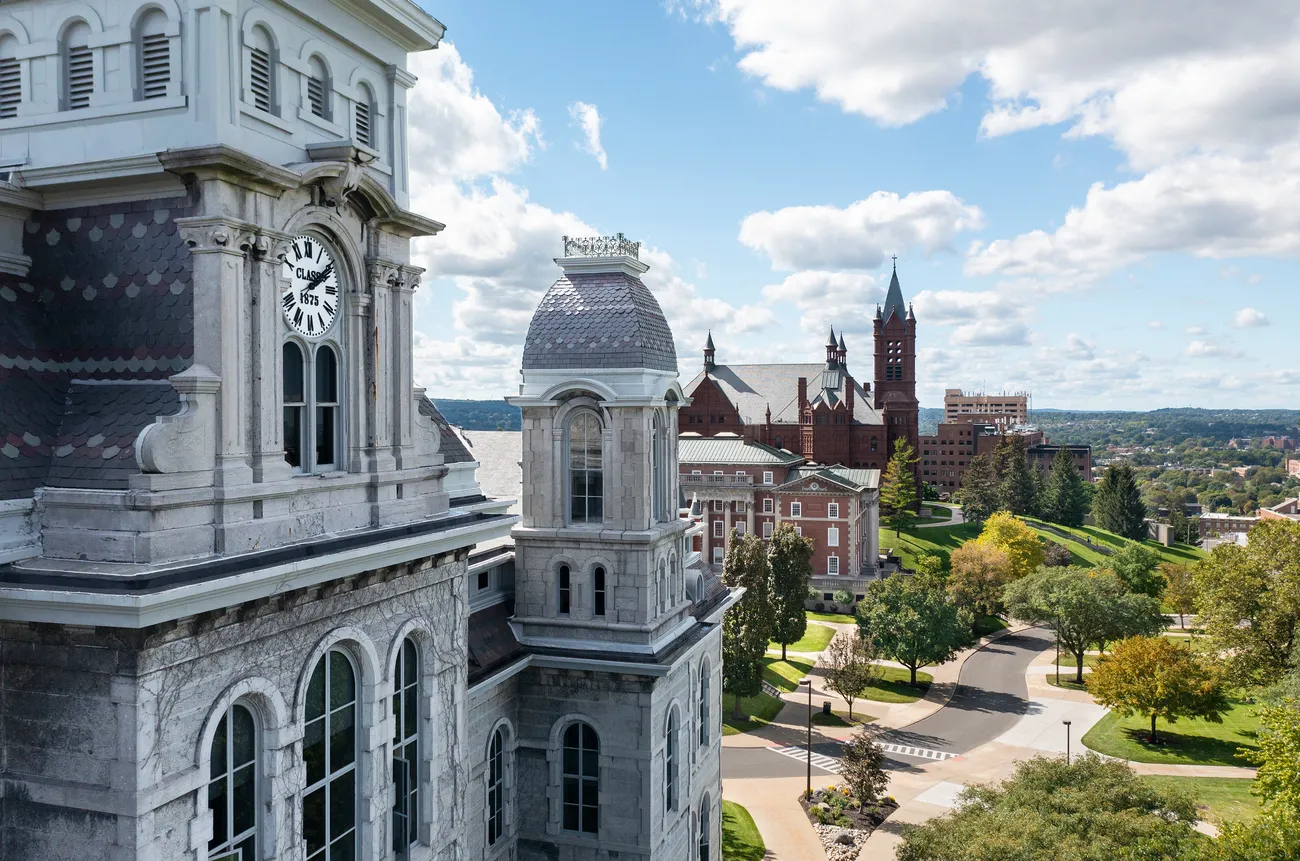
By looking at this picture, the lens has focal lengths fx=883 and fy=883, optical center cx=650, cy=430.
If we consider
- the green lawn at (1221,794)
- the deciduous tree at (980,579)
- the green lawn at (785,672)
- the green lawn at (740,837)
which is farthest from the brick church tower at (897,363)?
the green lawn at (740,837)

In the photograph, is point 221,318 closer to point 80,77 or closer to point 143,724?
point 80,77

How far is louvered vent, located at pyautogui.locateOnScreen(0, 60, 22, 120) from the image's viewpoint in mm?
14445

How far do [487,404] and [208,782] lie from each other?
121m

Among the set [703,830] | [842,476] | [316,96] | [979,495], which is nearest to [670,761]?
[703,830]

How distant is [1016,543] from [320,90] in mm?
89726

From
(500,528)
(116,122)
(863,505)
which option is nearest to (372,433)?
(500,528)

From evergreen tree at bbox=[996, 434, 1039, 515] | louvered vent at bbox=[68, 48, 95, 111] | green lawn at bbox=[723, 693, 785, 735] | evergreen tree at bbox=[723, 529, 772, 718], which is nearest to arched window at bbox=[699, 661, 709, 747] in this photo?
evergreen tree at bbox=[723, 529, 772, 718]

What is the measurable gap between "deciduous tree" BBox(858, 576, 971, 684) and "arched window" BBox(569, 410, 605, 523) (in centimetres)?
4136

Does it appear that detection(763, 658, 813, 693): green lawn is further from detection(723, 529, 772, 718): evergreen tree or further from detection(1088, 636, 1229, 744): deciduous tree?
detection(1088, 636, 1229, 744): deciduous tree

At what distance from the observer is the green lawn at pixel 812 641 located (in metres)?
72.1

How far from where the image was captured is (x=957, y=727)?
185ft

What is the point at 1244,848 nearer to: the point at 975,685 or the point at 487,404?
the point at 975,685

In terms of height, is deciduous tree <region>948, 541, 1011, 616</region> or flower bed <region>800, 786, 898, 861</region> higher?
deciduous tree <region>948, 541, 1011, 616</region>

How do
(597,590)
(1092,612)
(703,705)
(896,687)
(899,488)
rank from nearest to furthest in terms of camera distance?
(597,590) < (703,705) < (896,687) < (1092,612) < (899,488)
